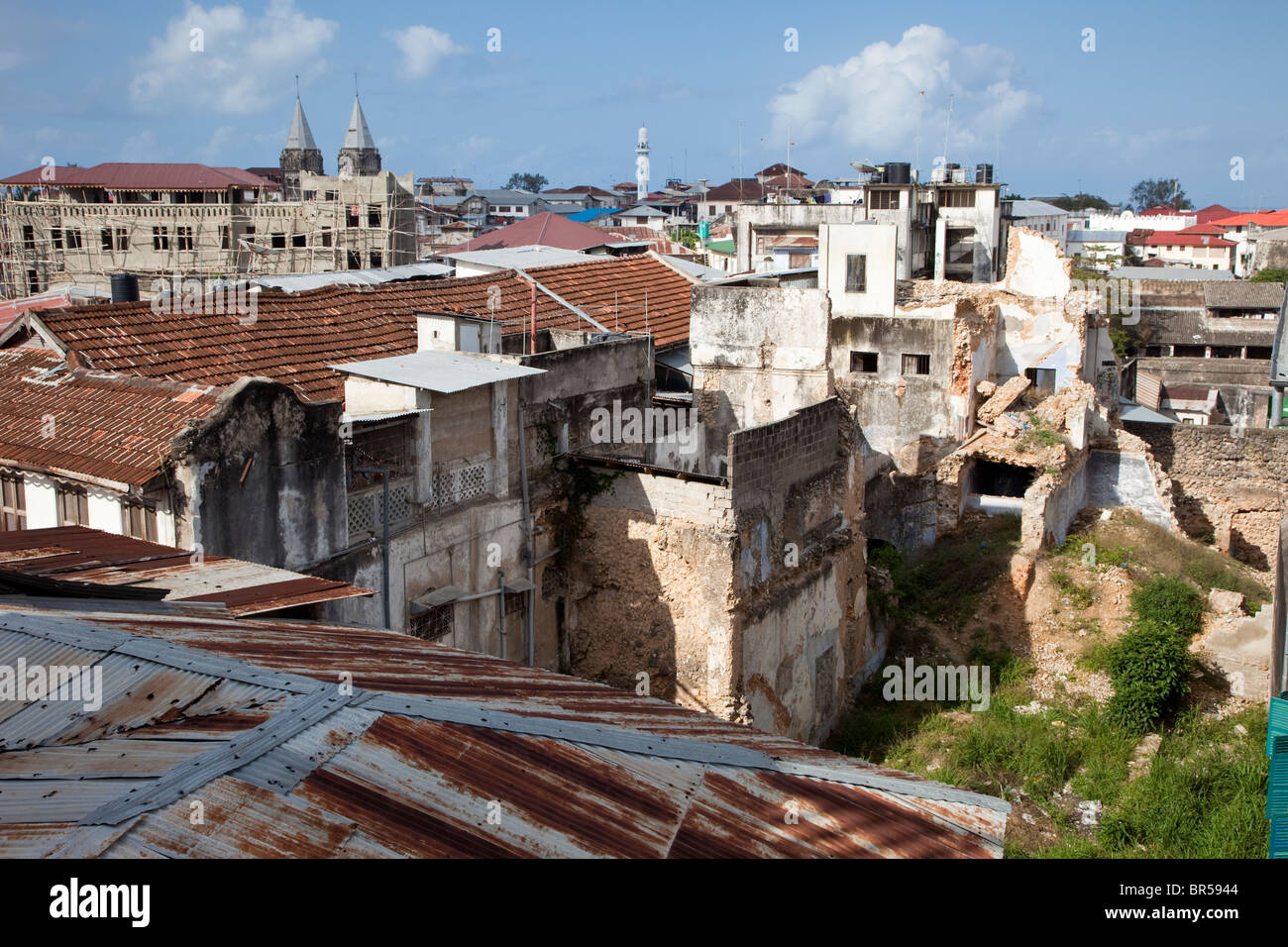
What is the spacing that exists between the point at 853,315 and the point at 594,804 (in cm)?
2284

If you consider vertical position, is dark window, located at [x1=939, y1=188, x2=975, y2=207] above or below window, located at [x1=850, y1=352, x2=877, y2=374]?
above

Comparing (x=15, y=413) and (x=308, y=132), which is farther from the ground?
(x=308, y=132)

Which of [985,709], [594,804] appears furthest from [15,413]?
[985,709]

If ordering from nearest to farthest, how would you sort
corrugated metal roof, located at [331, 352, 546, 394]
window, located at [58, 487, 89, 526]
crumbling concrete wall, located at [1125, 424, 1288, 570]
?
window, located at [58, 487, 89, 526] → corrugated metal roof, located at [331, 352, 546, 394] → crumbling concrete wall, located at [1125, 424, 1288, 570]

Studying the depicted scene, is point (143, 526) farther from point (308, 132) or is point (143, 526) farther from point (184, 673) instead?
point (308, 132)

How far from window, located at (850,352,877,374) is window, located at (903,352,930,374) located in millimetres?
758

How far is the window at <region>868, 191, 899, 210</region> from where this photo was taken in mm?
37844

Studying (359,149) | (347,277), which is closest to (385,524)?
(347,277)

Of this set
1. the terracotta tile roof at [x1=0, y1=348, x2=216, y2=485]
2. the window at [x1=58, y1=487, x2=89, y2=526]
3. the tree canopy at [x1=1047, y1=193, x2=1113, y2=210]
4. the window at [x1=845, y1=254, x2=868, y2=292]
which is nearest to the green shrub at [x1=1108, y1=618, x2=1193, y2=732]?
the window at [x1=845, y1=254, x2=868, y2=292]

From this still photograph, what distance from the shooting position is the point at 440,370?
1325 centimetres

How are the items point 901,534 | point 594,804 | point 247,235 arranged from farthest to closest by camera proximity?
point 247,235 < point 901,534 < point 594,804

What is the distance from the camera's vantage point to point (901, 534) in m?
23.1

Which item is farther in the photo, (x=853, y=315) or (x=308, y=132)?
(x=308, y=132)

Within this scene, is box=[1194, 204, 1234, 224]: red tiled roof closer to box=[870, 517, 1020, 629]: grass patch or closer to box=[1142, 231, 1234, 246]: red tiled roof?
box=[1142, 231, 1234, 246]: red tiled roof
